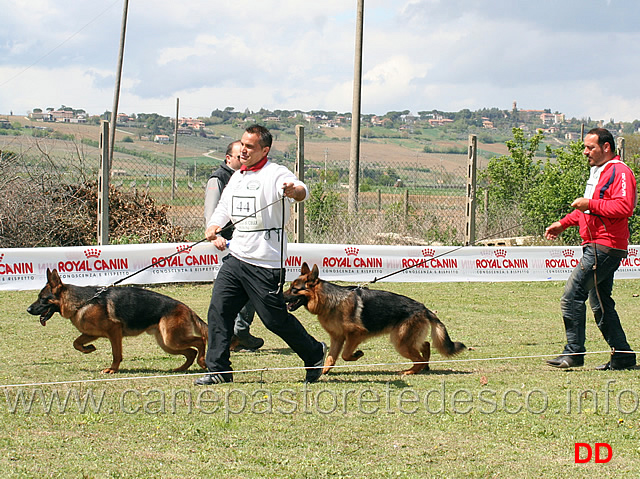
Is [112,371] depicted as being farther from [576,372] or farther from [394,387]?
[576,372]

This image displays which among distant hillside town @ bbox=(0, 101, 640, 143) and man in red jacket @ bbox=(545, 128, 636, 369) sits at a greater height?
distant hillside town @ bbox=(0, 101, 640, 143)

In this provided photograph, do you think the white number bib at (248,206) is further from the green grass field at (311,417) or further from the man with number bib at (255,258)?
the green grass field at (311,417)

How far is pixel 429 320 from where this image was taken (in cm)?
641

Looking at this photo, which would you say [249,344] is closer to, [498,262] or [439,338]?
[439,338]

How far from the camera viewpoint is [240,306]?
5.94m

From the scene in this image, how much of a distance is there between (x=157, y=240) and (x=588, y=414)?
9.80 m

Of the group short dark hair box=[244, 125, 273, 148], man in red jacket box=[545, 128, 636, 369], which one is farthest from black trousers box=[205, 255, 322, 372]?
man in red jacket box=[545, 128, 636, 369]

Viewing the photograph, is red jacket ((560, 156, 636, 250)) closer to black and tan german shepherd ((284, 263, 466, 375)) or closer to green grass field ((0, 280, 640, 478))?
green grass field ((0, 280, 640, 478))

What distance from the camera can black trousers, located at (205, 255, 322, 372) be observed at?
5.66 meters

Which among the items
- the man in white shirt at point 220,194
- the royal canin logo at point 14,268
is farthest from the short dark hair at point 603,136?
the royal canin logo at point 14,268

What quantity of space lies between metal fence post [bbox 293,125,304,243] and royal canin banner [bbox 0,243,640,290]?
3.96 ft

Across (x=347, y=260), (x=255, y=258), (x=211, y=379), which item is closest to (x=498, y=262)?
(x=347, y=260)

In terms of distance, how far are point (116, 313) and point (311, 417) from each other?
2.20 meters

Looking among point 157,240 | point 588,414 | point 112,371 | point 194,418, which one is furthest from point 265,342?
point 157,240
